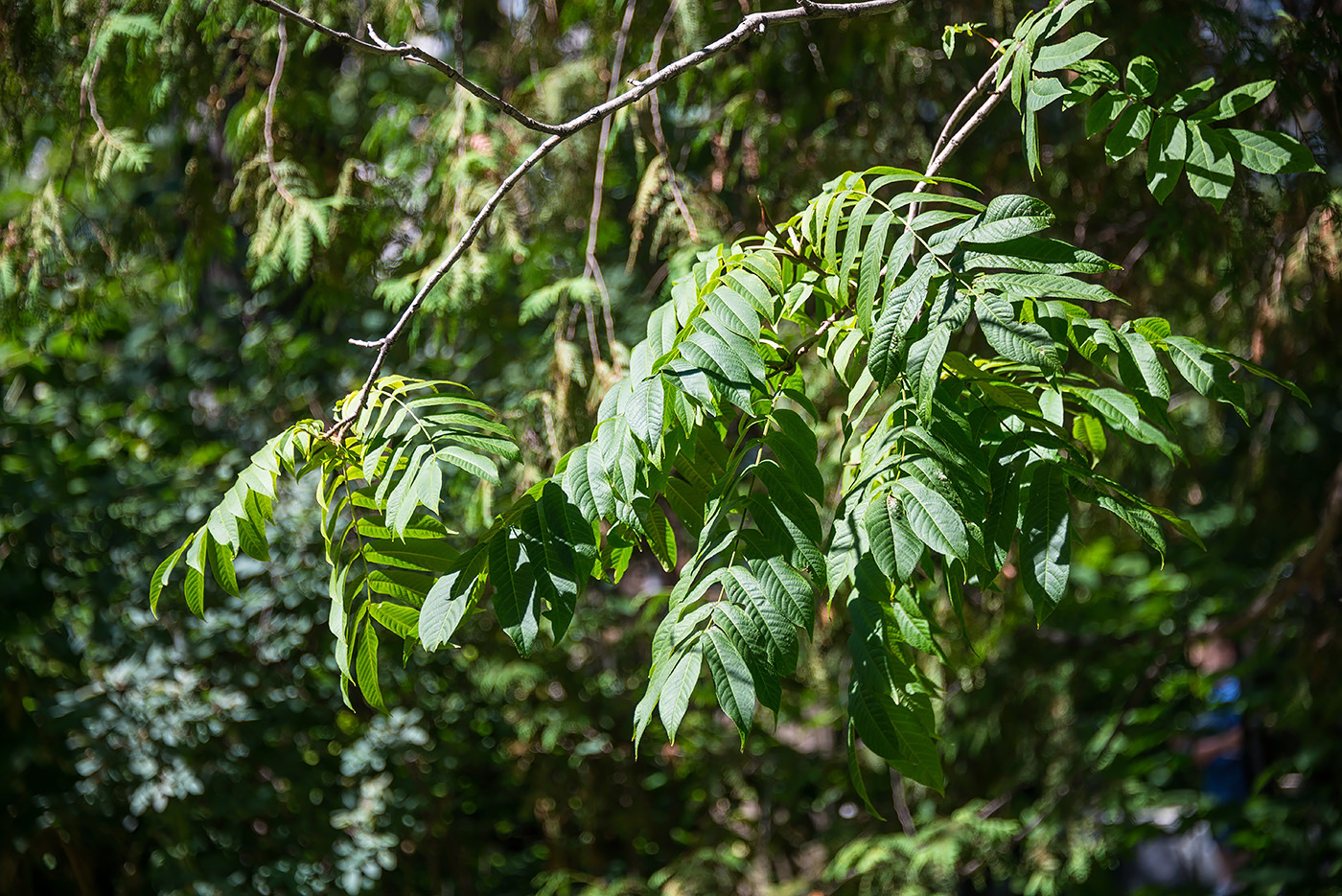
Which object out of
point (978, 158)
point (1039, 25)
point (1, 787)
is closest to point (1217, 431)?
point (978, 158)

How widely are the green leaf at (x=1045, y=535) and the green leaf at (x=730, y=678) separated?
367 millimetres

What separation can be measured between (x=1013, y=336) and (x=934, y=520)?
236 mm

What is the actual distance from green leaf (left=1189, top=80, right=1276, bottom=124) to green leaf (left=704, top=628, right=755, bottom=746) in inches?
40.7

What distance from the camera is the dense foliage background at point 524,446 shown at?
291cm

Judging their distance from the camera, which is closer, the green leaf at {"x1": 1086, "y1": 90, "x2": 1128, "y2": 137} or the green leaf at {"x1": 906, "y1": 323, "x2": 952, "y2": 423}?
the green leaf at {"x1": 906, "y1": 323, "x2": 952, "y2": 423}

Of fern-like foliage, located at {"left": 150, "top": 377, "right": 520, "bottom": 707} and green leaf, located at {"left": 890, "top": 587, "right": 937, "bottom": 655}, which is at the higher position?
fern-like foliage, located at {"left": 150, "top": 377, "right": 520, "bottom": 707}

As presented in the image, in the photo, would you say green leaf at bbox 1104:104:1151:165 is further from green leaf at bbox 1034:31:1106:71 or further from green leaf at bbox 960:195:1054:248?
green leaf at bbox 960:195:1054:248

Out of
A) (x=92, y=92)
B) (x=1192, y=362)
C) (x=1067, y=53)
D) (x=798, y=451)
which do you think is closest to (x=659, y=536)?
(x=798, y=451)

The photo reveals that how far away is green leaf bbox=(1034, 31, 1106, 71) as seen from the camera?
1423 mm

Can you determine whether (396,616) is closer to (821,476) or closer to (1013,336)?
(821,476)

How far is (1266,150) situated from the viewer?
4.94 ft

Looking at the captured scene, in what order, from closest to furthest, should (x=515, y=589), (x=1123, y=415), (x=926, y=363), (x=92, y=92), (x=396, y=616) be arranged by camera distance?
(x=926, y=363), (x=515, y=589), (x=1123, y=415), (x=396, y=616), (x=92, y=92)

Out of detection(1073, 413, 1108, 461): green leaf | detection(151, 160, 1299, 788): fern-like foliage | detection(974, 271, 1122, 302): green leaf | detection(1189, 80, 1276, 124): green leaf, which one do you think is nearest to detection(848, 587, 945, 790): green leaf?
detection(151, 160, 1299, 788): fern-like foliage

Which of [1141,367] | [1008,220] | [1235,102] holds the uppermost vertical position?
[1235,102]
